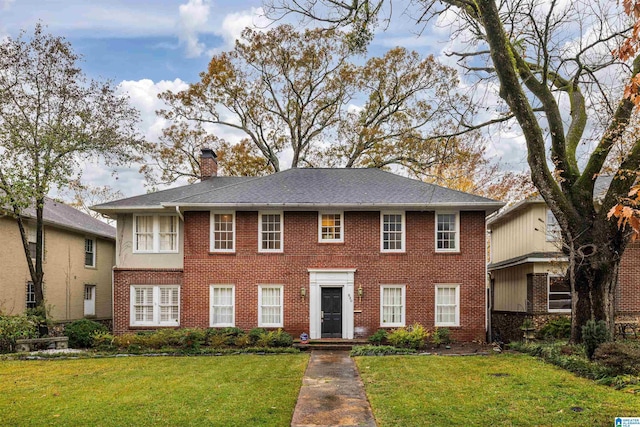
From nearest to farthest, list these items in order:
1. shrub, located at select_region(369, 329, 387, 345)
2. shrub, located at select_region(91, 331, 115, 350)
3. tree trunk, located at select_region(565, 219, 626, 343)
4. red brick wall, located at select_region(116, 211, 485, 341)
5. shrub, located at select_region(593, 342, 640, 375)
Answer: shrub, located at select_region(593, 342, 640, 375) → tree trunk, located at select_region(565, 219, 626, 343) → shrub, located at select_region(91, 331, 115, 350) → shrub, located at select_region(369, 329, 387, 345) → red brick wall, located at select_region(116, 211, 485, 341)

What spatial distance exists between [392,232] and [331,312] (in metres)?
3.79

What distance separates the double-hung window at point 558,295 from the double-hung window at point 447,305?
3623 mm

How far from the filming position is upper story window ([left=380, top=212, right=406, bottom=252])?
61.8 feet

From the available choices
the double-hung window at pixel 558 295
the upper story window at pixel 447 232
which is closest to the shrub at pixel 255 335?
the upper story window at pixel 447 232

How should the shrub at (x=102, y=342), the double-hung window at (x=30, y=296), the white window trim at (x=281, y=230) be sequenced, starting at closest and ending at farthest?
the shrub at (x=102, y=342) → the white window trim at (x=281, y=230) → the double-hung window at (x=30, y=296)

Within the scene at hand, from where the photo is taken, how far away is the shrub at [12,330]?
1631cm

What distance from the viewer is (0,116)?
18609 mm

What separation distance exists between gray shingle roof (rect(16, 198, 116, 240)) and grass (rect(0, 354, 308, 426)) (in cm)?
869

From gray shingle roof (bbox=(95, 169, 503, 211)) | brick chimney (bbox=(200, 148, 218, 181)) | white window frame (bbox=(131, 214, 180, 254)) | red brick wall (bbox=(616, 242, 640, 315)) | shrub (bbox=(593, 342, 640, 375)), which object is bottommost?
shrub (bbox=(593, 342, 640, 375))

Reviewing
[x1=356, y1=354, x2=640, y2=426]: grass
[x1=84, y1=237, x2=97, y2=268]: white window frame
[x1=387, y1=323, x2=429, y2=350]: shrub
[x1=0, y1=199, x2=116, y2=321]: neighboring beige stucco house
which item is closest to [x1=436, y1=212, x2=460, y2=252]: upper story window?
[x1=387, y1=323, x2=429, y2=350]: shrub

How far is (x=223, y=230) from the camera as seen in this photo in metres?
19.0

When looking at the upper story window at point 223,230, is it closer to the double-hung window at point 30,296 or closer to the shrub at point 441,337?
the shrub at point 441,337

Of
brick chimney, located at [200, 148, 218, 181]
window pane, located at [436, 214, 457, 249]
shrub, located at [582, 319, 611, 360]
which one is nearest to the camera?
shrub, located at [582, 319, 611, 360]

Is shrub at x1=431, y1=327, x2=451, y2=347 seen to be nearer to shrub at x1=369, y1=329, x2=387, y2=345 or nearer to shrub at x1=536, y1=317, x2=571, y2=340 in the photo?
shrub at x1=369, y1=329, x2=387, y2=345
